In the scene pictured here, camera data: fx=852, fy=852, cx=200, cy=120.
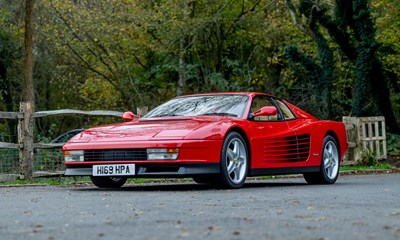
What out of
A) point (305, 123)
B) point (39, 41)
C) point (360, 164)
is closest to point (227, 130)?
point (305, 123)

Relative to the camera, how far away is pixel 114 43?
34.7 meters

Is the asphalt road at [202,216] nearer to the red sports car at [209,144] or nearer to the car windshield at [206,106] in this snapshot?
the red sports car at [209,144]

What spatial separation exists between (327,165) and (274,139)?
162 centimetres

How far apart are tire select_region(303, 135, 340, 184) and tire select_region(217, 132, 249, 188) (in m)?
2.07

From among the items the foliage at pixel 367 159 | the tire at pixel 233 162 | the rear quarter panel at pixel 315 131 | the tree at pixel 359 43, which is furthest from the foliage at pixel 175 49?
the tire at pixel 233 162

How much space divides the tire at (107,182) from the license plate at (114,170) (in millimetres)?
766

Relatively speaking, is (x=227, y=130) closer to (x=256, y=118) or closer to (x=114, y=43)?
(x=256, y=118)

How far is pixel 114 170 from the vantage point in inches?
430

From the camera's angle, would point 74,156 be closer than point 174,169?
No

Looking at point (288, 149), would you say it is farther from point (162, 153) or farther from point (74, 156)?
point (74, 156)

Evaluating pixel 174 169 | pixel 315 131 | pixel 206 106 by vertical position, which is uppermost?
pixel 206 106

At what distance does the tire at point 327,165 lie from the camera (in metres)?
13.2

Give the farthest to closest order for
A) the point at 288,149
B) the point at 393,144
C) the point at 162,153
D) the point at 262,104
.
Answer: the point at 393,144 < the point at 262,104 < the point at 288,149 < the point at 162,153

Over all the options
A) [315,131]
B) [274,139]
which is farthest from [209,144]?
[315,131]
